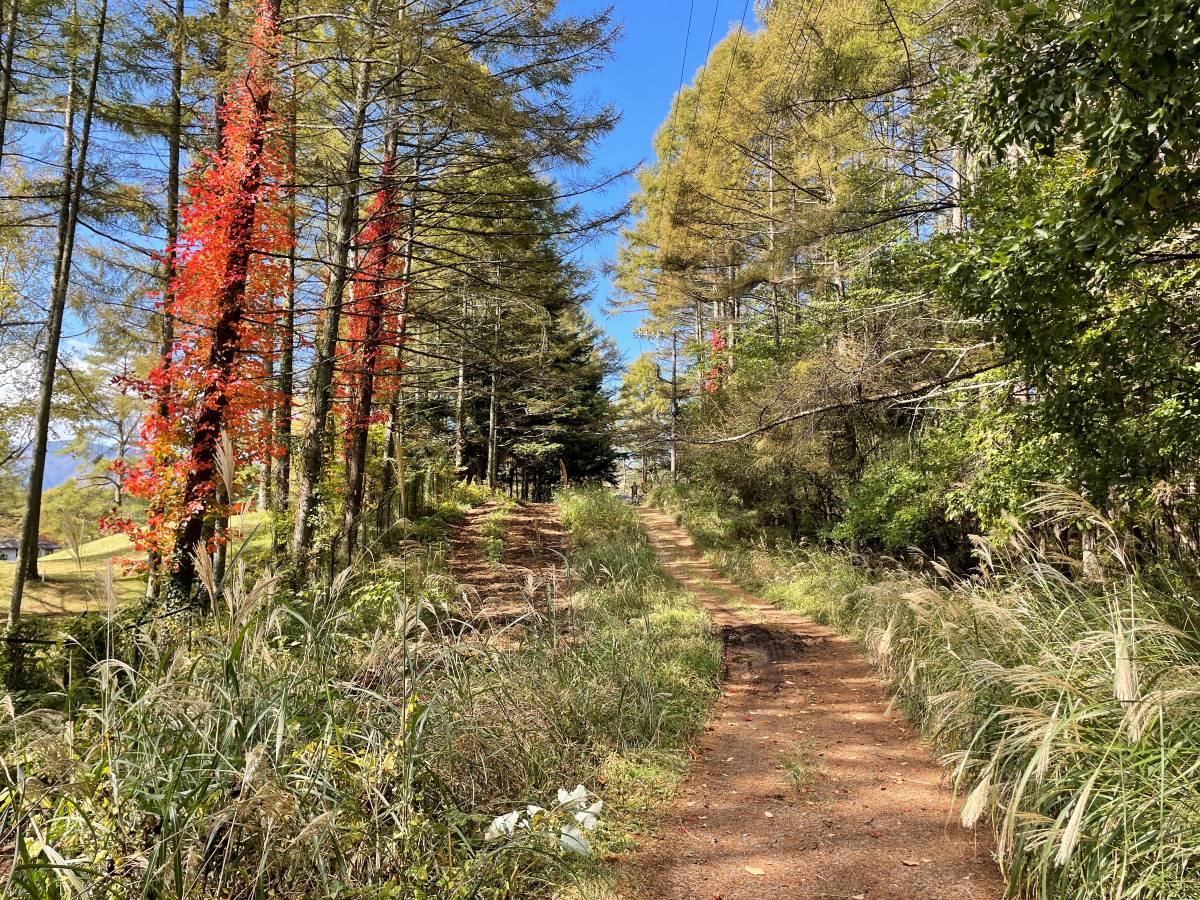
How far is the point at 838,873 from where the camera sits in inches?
120

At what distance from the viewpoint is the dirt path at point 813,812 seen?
2.98 m

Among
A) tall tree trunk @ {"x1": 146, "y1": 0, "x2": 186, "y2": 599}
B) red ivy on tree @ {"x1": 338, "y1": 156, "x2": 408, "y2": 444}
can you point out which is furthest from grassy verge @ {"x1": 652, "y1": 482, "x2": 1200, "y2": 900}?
tall tree trunk @ {"x1": 146, "y1": 0, "x2": 186, "y2": 599}

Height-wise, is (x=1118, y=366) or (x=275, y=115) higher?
(x=275, y=115)

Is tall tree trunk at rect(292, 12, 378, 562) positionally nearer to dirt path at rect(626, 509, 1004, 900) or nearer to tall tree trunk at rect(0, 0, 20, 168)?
tall tree trunk at rect(0, 0, 20, 168)

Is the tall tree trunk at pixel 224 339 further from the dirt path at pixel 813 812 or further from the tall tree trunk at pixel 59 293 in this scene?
the dirt path at pixel 813 812

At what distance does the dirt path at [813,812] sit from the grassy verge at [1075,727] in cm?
28

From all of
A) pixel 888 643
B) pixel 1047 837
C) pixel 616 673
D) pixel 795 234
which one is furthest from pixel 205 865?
pixel 795 234

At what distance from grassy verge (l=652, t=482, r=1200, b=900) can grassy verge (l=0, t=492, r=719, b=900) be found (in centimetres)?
184

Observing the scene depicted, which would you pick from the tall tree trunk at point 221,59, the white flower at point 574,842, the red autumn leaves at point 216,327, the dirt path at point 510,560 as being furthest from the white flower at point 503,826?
the tall tree trunk at point 221,59

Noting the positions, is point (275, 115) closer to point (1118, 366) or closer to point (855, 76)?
point (855, 76)

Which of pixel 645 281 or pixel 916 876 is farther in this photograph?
pixel 645 281

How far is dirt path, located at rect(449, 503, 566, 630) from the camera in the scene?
7438 millimetres

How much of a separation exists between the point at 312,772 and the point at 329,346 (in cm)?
654

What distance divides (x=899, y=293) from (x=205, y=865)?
27.5 feet
